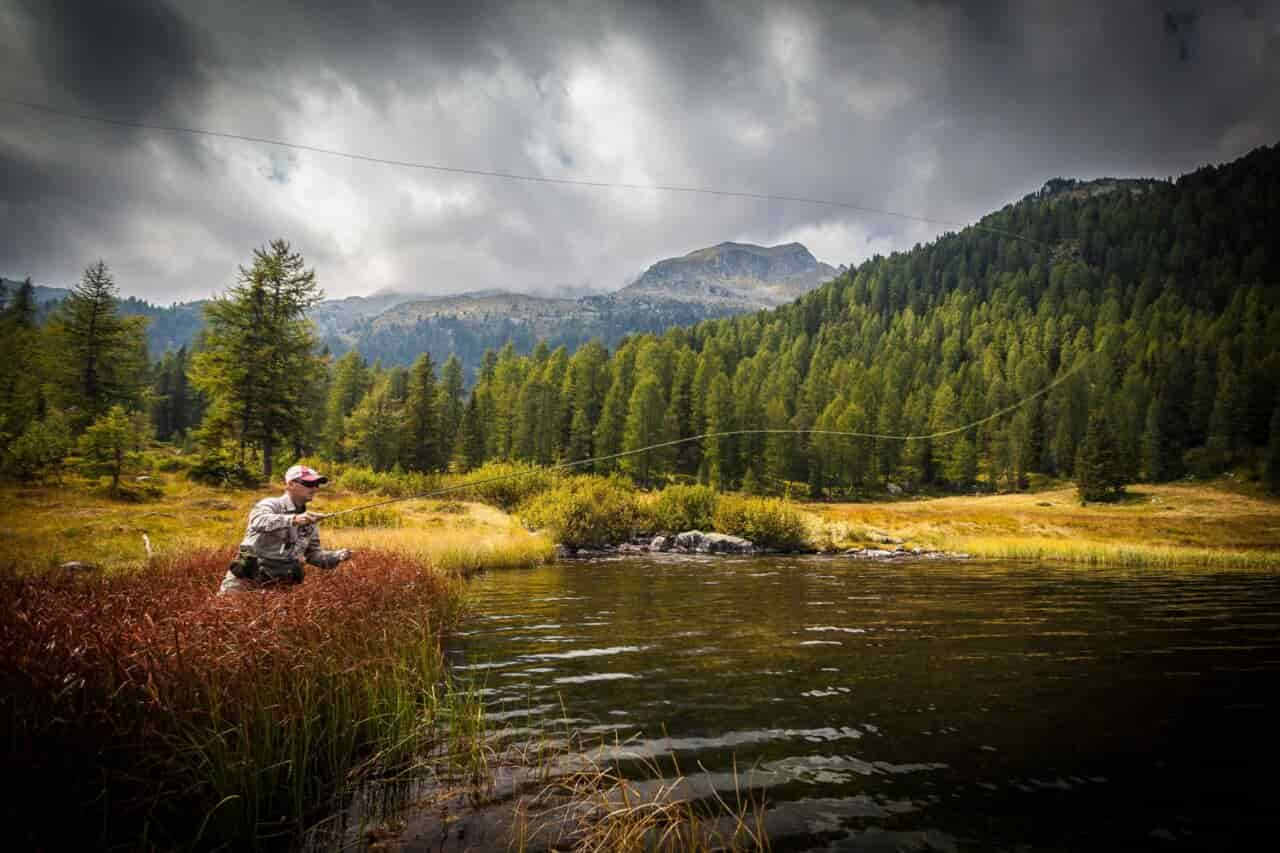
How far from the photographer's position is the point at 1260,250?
10825cm

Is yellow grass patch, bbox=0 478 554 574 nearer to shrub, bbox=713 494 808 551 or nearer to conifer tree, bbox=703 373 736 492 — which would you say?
shrub, bbox=713 494 808 551

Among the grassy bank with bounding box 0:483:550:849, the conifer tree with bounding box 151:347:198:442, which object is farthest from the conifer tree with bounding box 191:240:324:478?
the conifer tree with bounding box 151:347:198:442

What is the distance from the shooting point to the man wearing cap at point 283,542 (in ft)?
24.2

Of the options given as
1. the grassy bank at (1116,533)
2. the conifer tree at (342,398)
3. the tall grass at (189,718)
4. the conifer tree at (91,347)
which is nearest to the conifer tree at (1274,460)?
the grassy bank at (1116,533)

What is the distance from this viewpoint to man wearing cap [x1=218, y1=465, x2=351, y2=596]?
7.37 meters

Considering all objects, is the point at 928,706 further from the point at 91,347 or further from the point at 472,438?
the point at 472,438

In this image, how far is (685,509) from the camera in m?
35.1

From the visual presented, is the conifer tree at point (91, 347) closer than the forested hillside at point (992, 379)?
Yes

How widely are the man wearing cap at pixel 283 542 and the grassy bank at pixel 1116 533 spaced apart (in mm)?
31629

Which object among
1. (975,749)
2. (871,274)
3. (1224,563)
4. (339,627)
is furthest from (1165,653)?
(871,274)

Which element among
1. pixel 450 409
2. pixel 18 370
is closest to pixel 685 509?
pixel 18 370

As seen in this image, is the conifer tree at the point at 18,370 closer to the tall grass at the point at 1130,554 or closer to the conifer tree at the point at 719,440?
the tall grass at the point at 1130,554

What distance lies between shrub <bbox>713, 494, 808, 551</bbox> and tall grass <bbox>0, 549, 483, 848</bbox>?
28169mm

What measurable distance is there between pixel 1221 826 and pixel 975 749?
1691 millimetres
